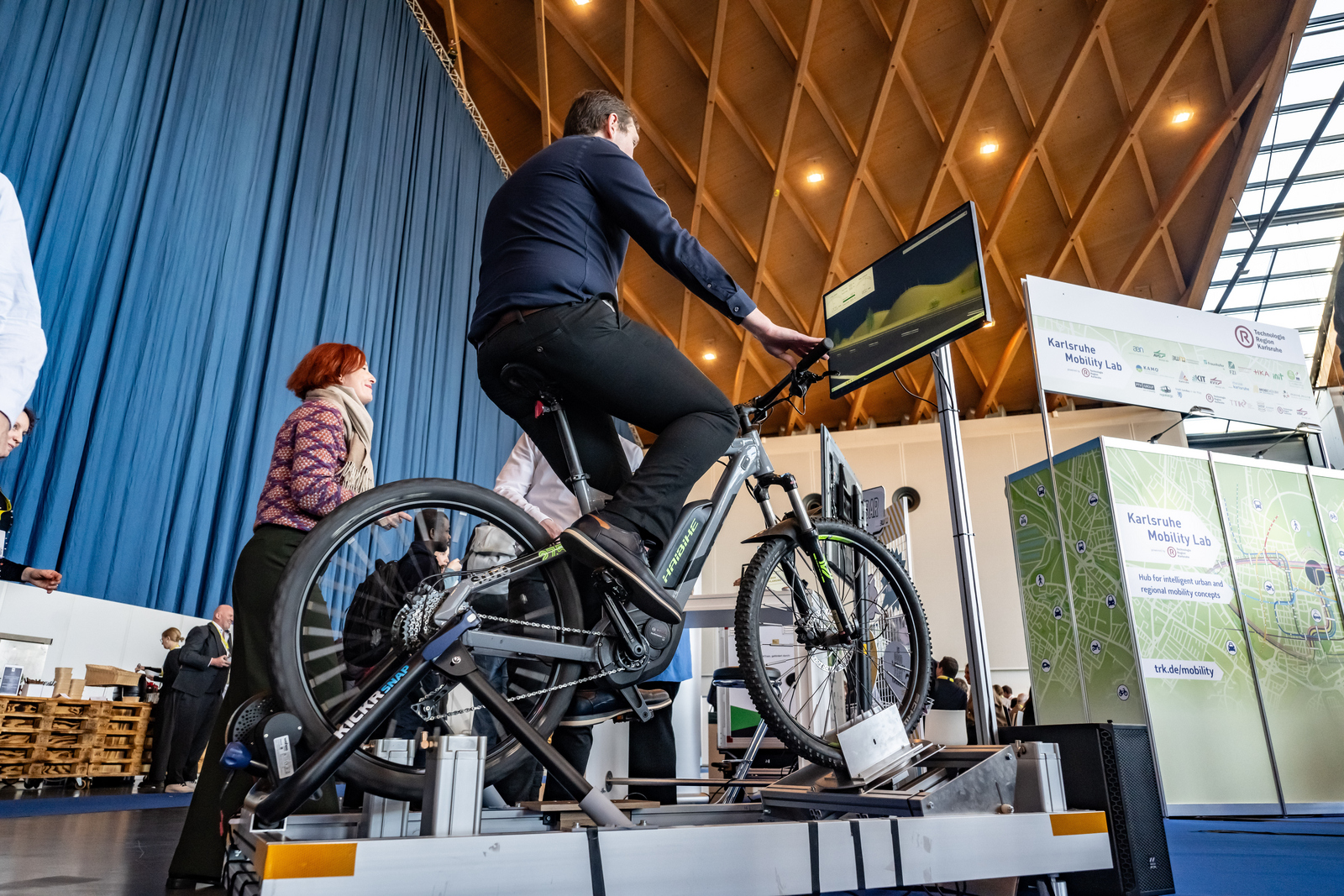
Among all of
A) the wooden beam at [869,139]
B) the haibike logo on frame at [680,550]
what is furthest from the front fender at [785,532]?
the wooden beam at [869,139]

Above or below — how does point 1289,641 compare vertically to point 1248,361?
below

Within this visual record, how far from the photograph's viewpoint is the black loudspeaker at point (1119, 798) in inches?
76.0

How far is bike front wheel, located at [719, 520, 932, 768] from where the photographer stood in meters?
2.05

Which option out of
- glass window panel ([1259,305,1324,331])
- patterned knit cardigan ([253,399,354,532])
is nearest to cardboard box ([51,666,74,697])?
patterned knit cardigan ([253,399,354,532])

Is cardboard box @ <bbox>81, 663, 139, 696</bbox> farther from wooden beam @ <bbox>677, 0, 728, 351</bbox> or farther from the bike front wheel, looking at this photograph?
wooden beam @ <bbox>677, 0, 728, 351</bbox>

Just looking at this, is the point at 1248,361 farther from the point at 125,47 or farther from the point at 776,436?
the point at 776,436

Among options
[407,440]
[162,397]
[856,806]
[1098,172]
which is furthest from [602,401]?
[1098,172]

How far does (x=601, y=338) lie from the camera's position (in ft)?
5.52

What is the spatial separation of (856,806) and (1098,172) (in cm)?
1258

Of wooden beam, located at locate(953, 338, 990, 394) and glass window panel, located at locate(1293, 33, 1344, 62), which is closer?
glass window panel, located at locate(1293, 33, 1344, 62)

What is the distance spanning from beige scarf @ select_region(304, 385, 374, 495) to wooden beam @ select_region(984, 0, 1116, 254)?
1119 cm

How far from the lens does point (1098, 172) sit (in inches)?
464

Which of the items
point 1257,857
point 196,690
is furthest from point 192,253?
point 1257,857

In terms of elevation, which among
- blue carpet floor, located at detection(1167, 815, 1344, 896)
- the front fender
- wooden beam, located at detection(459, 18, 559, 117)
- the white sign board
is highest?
wooden beam, located at detection(459, 18, 559, 117)
